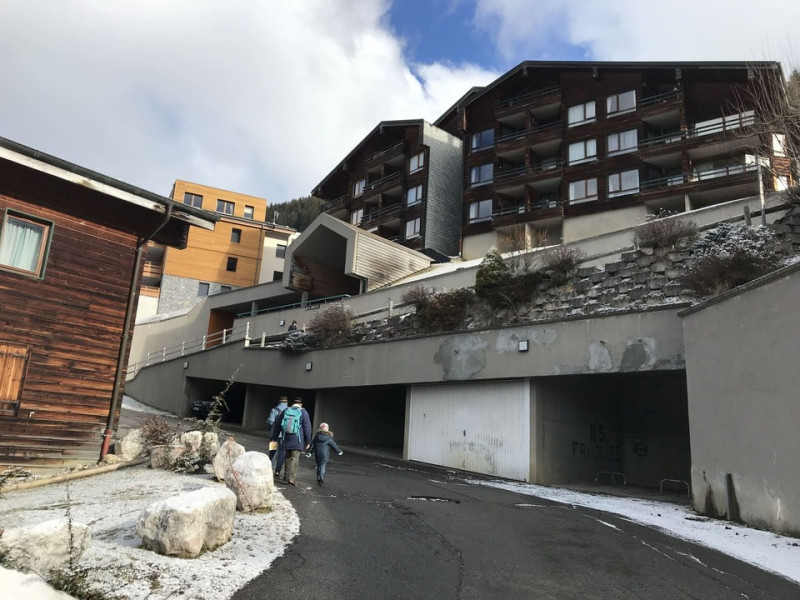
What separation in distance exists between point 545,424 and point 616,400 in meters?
3.52

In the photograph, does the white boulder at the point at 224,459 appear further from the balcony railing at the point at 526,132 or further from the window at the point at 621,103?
the balcony railing at the point at 526,132

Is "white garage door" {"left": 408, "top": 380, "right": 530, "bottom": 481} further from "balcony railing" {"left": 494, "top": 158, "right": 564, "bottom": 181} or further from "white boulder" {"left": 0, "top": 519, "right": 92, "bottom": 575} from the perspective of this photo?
"balcony railing" {"left": 494, "top": 158, "right": 564, "bottom": 181}

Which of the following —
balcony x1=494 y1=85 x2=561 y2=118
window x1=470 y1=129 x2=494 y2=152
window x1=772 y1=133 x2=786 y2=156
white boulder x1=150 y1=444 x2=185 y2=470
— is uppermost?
balcony x1=494 y1=85 x2=561 y2=118

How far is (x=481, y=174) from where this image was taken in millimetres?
40562

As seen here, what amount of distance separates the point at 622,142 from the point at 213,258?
3401 centimetres

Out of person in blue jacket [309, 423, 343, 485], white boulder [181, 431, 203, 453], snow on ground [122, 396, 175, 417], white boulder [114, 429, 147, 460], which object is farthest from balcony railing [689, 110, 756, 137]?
→ snow on ground [122, 396, 175, 417]

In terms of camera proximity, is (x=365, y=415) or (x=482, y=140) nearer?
(x=365, y=415)

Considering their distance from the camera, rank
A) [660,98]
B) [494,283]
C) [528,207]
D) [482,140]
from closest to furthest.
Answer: [494,283] < [660,98] < [528,207] < [482,140]

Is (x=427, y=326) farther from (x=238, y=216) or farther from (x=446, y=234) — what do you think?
(x=238, y=216)

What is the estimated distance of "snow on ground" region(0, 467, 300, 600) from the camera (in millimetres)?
5168

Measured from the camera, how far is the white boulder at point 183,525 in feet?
19.0

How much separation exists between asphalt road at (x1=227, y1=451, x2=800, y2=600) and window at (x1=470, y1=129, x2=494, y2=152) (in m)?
33.5

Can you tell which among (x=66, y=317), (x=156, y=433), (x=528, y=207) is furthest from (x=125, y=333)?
(x=528, y=207)

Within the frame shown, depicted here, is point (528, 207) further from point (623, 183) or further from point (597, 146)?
point (623, 183)
